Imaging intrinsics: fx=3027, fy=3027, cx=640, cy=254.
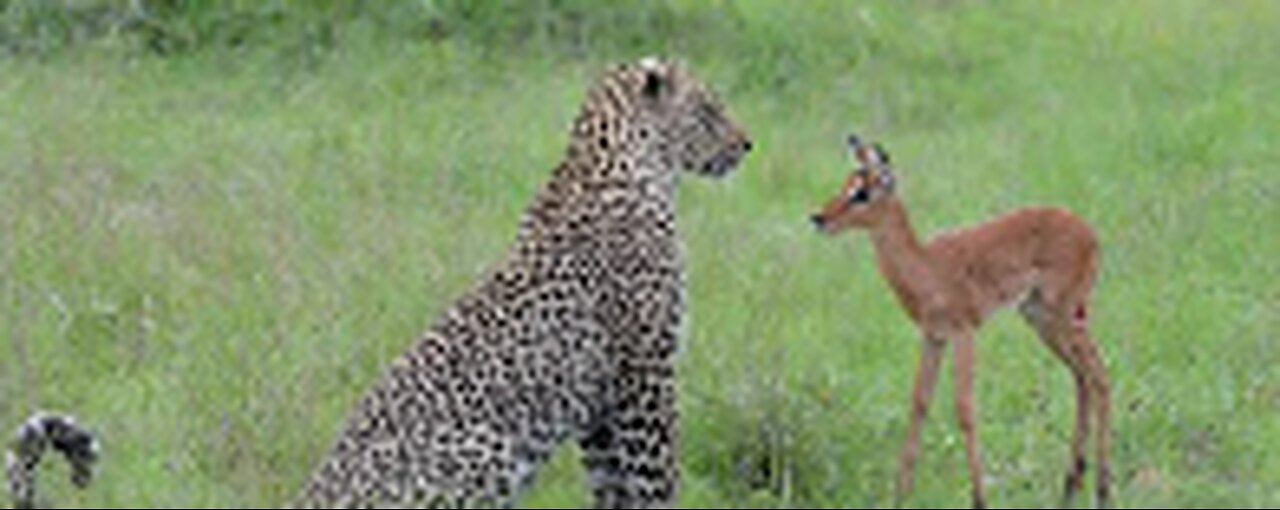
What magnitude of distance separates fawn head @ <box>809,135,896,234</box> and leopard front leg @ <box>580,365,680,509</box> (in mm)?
569

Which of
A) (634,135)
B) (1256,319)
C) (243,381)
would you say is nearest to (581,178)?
(634,135)

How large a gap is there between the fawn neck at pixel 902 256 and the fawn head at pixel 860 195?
0.08 m

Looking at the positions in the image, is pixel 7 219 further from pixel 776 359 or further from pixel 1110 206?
pixel 1110 206

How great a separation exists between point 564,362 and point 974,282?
98 centimetres

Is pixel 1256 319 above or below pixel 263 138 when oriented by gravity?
below

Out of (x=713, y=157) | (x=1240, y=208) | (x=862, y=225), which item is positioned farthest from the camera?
(x=1240, y=208)

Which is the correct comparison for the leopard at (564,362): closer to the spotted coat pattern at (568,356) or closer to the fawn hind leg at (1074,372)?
the spotted coat pattern at (568,356)

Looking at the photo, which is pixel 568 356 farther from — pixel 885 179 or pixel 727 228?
pixel 727 228

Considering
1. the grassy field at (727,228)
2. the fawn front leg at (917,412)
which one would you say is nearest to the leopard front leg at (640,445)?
the grassy field at (727,228)

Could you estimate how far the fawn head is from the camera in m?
6.90

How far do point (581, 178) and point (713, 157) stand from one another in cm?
61

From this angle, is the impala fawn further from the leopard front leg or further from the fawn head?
the leopard front leg

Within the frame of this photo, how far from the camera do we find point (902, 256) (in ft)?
23.2

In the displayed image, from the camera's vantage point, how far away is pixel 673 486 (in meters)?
7.16
